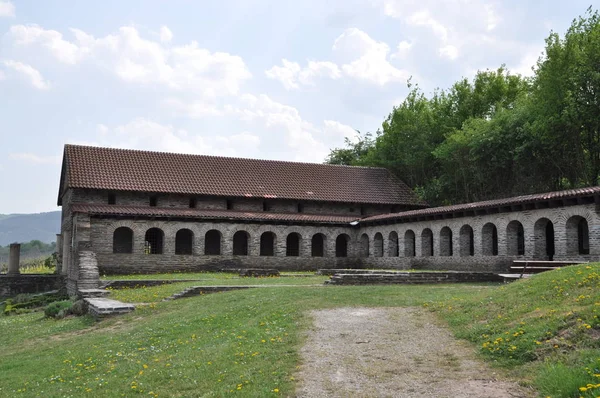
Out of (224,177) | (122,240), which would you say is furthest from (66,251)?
(224,177)

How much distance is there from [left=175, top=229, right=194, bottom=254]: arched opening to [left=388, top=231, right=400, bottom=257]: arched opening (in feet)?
39.7

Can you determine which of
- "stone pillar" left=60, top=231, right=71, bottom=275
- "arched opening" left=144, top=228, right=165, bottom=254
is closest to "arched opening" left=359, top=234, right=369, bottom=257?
"arched opening" left=144, top=228, right=165, bottom=254

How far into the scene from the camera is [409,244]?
33219mm

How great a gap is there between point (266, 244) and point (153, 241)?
767 centimetres

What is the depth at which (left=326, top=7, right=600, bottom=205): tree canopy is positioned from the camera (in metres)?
29.7

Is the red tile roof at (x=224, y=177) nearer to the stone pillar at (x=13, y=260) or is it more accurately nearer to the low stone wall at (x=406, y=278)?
the stone pillar at (x=13, y=260)

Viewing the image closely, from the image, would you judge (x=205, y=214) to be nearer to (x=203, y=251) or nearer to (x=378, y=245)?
(x=203, y=251)

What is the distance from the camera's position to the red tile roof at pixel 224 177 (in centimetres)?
3450

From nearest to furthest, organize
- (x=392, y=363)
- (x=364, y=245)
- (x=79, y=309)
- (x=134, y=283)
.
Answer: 1. (x=392, y=363)
2. (x=79, y=309)
3. (x=134, y=283)
4. (x=364, y=245)


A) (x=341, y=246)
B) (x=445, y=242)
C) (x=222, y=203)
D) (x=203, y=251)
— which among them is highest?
(x=222, y=203)

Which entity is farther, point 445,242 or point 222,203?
point 222,203

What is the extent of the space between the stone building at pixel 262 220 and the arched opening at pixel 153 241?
9 centimetres

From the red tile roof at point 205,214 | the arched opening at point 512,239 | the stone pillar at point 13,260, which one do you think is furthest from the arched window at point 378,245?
the stone pillar at point 13,260

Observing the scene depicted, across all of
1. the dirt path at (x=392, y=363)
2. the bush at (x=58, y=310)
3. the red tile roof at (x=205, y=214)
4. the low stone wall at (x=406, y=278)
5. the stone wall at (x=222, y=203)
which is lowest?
the bush at (x=58, y=310)
